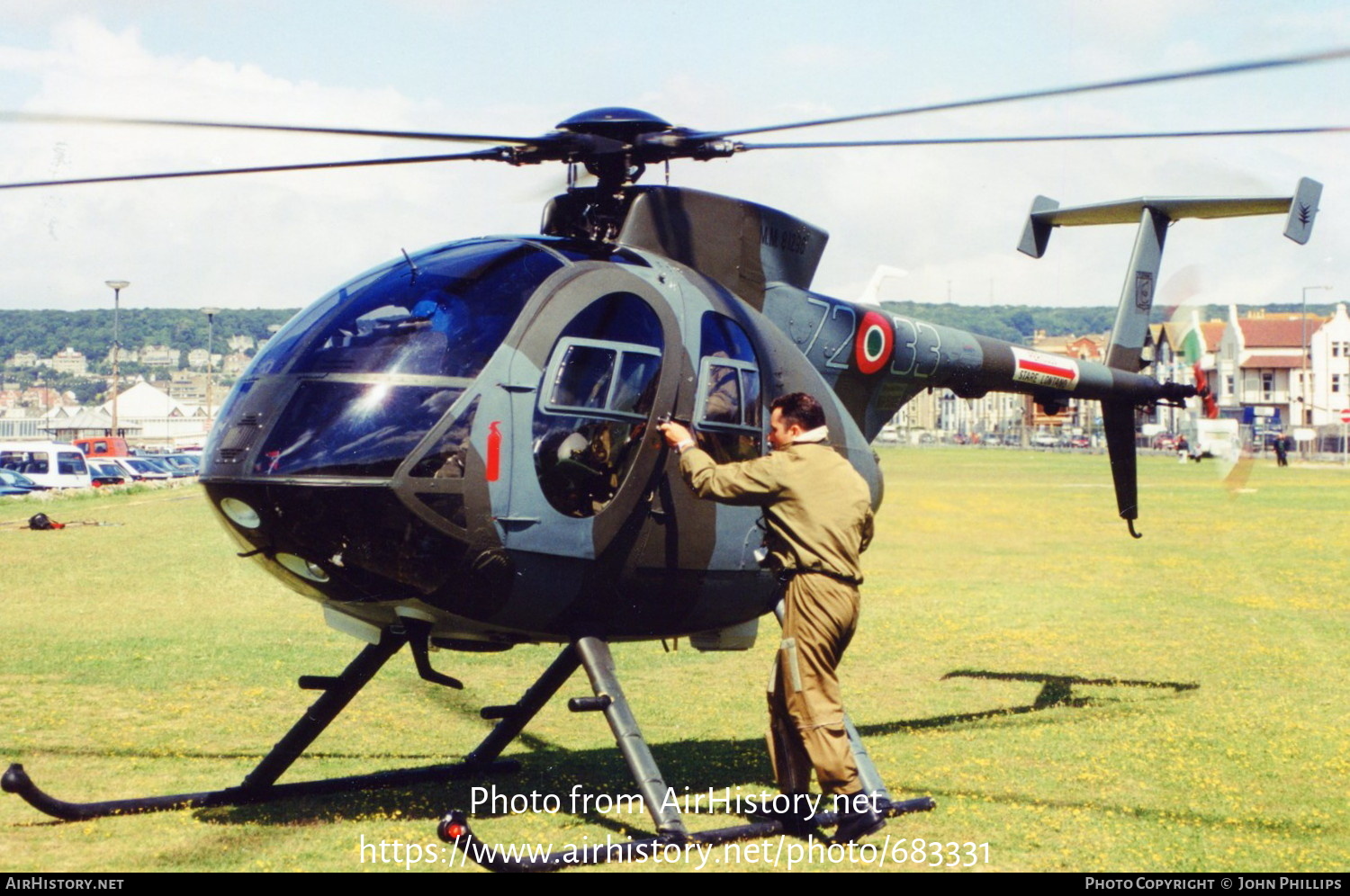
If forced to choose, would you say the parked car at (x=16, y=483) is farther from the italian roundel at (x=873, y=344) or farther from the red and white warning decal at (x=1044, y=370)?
the italian roundel at (x=873, y=344)

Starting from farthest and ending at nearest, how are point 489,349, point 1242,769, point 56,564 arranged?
1. point 56,564
2. point 1242,769
3. point 489,349

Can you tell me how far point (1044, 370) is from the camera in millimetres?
11547

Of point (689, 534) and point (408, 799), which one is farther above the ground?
point (689, 534)

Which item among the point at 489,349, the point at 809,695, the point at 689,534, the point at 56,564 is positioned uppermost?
the point at 489,349

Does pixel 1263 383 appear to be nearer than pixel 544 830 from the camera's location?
No

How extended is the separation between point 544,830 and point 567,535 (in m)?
1.66

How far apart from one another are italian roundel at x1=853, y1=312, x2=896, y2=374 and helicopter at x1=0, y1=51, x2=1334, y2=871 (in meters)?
0.86

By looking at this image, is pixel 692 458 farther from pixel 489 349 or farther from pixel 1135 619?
pixel 1135 619

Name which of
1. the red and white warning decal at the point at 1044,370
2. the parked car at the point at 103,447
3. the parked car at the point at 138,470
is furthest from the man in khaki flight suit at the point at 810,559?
the parked car at the point at 103,447

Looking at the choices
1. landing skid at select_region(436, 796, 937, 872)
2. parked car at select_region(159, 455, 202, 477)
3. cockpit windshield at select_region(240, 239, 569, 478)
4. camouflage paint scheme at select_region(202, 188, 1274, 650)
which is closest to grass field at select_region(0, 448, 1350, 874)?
landing skid at select_region(436, 796, 937, 872)

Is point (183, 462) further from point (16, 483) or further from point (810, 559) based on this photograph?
point (810, 559)

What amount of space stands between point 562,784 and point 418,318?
10.6 feet

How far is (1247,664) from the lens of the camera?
13.8 meters

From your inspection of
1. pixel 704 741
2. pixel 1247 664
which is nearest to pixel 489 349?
pixel 704 741
